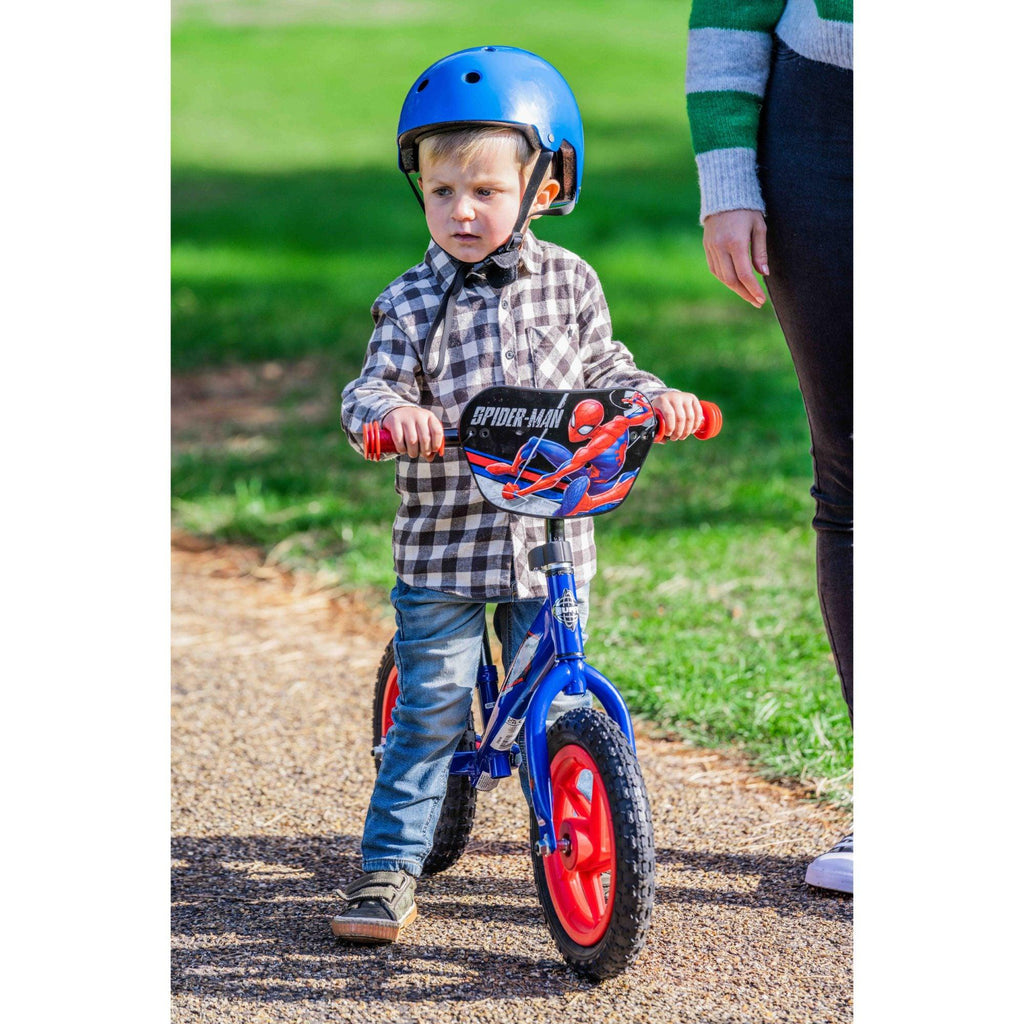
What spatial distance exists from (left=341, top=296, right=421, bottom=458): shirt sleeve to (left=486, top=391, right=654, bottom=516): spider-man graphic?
223 millimetres

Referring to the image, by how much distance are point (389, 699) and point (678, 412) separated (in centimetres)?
96

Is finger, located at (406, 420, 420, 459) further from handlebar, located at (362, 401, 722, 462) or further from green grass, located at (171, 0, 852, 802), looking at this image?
green grass, located at (171, 0, 852, 802)

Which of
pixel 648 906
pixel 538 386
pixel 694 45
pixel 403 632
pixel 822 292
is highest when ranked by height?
pixel 694 45

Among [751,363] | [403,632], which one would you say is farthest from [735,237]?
[751,363]

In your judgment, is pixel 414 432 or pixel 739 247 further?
pixel 739 247

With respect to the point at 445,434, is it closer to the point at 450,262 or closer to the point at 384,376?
the point at 384,376

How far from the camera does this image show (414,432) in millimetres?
2207

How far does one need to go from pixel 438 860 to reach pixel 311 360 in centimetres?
561

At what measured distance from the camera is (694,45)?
2.61 metres

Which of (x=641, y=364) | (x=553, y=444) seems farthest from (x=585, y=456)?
(x=641, y=364)

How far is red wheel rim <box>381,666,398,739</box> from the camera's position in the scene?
2.88 metres

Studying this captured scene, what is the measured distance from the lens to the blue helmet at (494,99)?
237 cm
